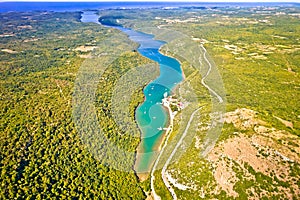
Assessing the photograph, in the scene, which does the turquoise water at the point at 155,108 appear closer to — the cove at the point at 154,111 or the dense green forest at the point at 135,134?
the cove at the point at 154,111

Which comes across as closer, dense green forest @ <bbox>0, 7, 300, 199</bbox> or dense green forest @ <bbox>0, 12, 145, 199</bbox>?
dense green forest @ <bbox>0, 12, 145, 199</bbox>

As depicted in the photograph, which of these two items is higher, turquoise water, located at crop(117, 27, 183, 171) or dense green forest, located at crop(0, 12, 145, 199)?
dense green forest, located at crop(0, 12, 145, 199)

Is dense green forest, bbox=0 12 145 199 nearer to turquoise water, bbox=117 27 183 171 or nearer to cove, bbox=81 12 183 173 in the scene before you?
cove, bbox=81 12 183 173

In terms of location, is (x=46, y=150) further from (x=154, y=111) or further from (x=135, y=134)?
(x=154, y=111)

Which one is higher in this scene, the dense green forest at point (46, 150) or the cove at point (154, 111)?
the dense green forest at point (46, 150)

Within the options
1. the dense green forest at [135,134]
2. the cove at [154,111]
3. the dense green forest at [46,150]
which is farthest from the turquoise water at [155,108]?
the dense green forest at [46,150]

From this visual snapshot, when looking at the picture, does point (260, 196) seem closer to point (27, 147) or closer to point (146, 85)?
point (27, 147)

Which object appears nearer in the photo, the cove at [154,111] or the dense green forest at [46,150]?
the dense green forest at [46,150]

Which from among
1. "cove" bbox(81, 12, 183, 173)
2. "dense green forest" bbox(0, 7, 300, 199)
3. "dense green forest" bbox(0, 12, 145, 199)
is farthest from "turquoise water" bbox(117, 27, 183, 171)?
"dense green forest" bbox(0, 12, 145, 199)

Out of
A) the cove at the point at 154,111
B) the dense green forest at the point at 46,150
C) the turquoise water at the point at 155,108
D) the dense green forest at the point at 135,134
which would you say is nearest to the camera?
the dense green forest at the point at 46,150
